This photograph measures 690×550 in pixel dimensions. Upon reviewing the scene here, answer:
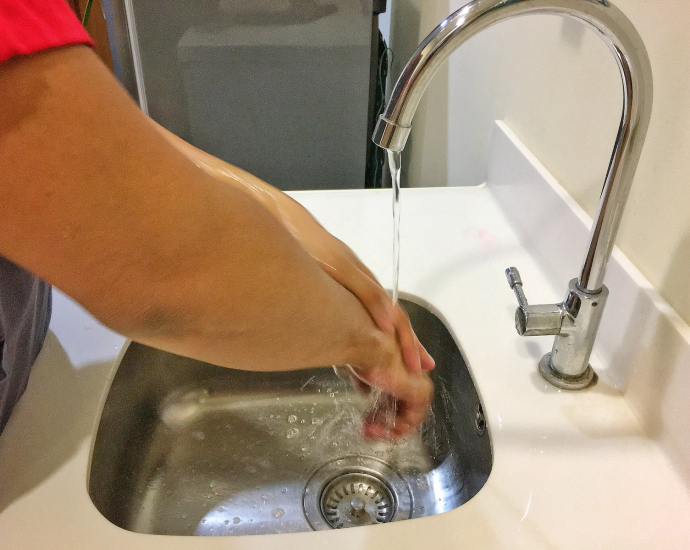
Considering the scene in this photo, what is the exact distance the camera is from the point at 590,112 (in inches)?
21.8

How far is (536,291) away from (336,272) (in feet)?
0.88

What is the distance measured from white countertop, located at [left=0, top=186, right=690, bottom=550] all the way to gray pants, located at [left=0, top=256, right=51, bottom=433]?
0.08ft

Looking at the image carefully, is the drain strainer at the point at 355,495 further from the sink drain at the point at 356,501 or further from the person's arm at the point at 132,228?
the person's arm at the point at 132,228

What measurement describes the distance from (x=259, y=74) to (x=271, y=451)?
0.82 metres

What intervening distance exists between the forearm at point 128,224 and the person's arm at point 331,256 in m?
0.12

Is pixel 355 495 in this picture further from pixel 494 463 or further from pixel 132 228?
pixel 132 228

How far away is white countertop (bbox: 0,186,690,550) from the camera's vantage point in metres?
0.39

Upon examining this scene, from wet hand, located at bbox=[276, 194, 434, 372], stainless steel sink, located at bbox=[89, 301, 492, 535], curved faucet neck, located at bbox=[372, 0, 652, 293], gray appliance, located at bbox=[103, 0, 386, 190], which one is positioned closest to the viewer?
curved faucet neck, located at bbox=[372, 0, 652, 293]

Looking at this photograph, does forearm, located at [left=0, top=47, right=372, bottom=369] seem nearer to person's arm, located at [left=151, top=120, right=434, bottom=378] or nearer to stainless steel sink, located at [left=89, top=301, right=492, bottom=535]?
person's arm, located at [left=151, top=120, right=434, bottom=378]

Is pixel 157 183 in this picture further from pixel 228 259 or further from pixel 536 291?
pixel 536 291

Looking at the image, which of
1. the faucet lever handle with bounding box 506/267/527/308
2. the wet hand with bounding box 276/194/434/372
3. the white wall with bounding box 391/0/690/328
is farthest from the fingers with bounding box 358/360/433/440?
the white wall with bounding box 391/0/690/328

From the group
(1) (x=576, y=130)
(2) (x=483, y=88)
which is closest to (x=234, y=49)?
(2) (x=483, y=88)

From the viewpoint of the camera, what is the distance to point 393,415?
554 millimetres

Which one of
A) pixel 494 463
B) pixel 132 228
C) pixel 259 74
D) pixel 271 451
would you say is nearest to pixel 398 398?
pixel 494 463
